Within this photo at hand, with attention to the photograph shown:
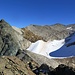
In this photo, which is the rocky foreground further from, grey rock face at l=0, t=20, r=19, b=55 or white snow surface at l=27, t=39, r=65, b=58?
white snow surface at l=27, t=39, r=65, b=58

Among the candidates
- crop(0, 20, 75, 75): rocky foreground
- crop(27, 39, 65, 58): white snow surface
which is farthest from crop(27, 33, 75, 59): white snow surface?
crop(0, 20, 75, 75): rocky foreground

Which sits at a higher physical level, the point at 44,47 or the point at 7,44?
the point at 44,47

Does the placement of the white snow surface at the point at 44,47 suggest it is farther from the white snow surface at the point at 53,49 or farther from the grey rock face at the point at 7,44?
the grey rock face at the point at 7,44

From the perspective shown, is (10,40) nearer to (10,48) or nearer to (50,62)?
(10,48)

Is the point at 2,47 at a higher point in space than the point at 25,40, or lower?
lower

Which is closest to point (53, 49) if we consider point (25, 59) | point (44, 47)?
point (44, 47)

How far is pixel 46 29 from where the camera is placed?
10700cm

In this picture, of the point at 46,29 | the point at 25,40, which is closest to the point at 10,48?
the point at 25,40

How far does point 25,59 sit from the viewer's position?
35062 mm

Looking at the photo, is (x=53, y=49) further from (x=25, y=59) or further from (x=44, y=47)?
(x=25, y=59)

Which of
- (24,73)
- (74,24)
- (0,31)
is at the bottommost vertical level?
(24,73)

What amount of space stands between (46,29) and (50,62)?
235 ft

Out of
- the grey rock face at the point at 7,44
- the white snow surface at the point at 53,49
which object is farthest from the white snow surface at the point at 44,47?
the grey rock face at the point at 7,44

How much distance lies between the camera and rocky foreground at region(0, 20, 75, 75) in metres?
16.2
